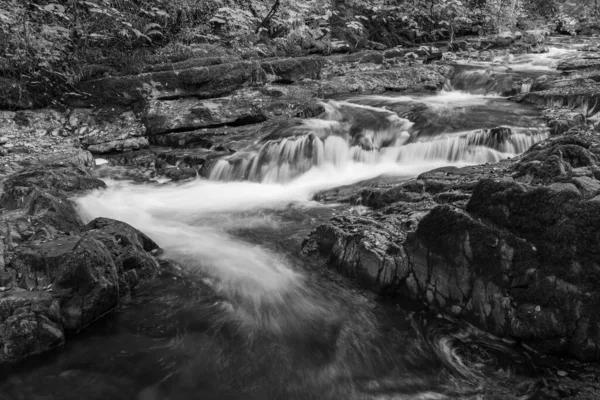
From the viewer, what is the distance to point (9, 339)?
3564 millimetres

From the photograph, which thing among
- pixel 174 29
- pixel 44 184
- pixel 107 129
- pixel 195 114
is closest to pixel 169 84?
pixel 195 114

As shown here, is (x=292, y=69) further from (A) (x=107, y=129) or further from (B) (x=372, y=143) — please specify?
(A) (x=107, y=129)

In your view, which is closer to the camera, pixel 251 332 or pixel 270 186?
pixel 251 332

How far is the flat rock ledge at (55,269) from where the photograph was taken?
12.0 feet

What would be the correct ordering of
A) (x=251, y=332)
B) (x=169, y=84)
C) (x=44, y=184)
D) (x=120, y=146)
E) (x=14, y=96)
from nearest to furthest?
(x=251, y=332) → (x=44, y=184) → (x=14, y=96) → (x=120, y=146) → (x=169, y=84)

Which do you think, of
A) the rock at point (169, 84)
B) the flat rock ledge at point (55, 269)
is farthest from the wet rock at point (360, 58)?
the flat rock ledge at point (55, 269)

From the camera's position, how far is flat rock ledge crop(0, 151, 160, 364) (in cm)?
367

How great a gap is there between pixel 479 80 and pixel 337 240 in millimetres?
10864

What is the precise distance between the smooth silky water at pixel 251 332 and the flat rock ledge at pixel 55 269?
0.18 m

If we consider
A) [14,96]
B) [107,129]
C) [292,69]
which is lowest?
[107,129]

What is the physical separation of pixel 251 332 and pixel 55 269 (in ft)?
6.72

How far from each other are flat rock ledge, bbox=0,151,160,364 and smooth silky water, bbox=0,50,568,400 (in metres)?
0.18

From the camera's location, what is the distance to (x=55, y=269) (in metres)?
4.06

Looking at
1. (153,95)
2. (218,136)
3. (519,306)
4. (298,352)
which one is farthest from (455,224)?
(153,95)
